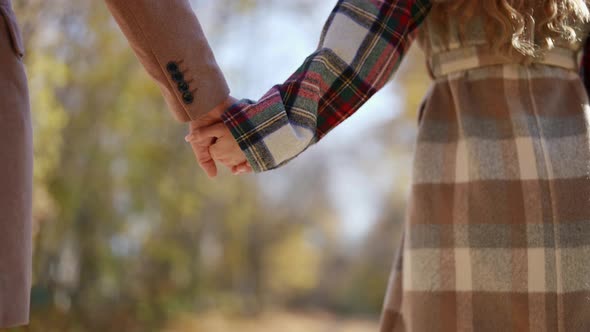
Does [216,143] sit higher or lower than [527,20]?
lower

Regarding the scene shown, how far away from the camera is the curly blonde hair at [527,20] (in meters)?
1.48

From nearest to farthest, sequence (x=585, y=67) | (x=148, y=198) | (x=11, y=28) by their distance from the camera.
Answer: (x=11, y=28), (x=585, y=67), (x=148, y=198)

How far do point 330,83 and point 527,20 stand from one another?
463 mm

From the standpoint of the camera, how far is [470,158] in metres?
1.48

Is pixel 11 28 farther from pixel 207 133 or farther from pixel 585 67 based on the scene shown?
pixel 585 67

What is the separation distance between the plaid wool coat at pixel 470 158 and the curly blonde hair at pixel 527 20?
0.10ft

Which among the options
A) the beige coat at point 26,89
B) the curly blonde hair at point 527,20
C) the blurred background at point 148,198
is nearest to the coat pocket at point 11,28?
the beige coat at point 26,89

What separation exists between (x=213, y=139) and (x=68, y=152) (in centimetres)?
717

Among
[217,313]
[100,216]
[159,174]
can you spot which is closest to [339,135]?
[217,313]

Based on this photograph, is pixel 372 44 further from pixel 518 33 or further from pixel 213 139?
pixel 213 139

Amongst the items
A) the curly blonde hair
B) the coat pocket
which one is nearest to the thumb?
the coat pocket

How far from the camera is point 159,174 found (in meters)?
9.68

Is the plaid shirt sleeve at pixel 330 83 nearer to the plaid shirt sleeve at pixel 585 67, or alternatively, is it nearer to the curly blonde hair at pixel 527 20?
the curly blonde hair at pixel 527 20

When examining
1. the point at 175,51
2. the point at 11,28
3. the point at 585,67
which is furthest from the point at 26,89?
the point at 585,67
